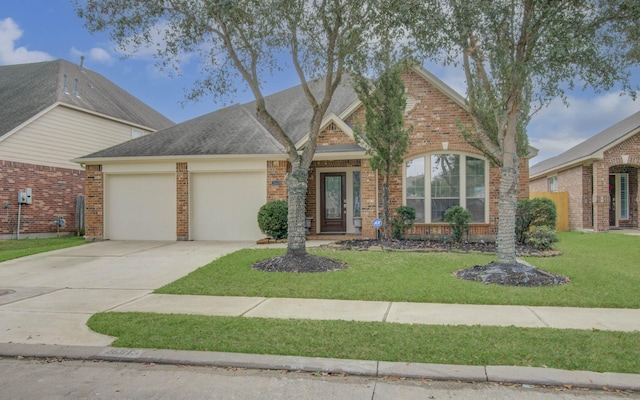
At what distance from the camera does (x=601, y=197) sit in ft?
60.9

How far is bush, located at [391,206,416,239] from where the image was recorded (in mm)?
13680

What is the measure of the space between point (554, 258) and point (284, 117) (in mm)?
11219

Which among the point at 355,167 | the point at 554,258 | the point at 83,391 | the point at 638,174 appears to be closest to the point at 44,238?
the point at 355,167

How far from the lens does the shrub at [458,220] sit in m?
13.3

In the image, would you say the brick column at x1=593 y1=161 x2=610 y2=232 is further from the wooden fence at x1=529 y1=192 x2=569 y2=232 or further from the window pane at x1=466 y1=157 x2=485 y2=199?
the window pane at x1=466 y1=157 x2=485 y2=199

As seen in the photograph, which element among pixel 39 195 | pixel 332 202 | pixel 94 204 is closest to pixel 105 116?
pixel 39 195

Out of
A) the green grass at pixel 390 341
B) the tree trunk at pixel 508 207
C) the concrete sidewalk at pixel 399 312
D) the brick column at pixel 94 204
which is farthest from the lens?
the brick column at pixel 94 204

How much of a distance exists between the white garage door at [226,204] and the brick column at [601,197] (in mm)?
13874

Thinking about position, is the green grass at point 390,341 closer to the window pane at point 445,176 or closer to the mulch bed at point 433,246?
the mulch bed at point 433,246

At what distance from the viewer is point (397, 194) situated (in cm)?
1458

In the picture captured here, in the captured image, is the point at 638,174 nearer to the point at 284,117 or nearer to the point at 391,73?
the point at 391,73

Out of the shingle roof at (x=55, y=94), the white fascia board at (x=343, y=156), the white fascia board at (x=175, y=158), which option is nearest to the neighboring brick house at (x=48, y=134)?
the shingle roof at (x=55, y=94)

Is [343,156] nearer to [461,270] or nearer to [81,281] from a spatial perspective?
[461,270]

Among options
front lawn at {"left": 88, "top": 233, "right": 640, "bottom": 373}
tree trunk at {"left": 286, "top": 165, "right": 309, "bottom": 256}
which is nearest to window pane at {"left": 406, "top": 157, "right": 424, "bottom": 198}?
front lawn at {"left": 88, "top": 233, "right": 640, "bottom": 373}
